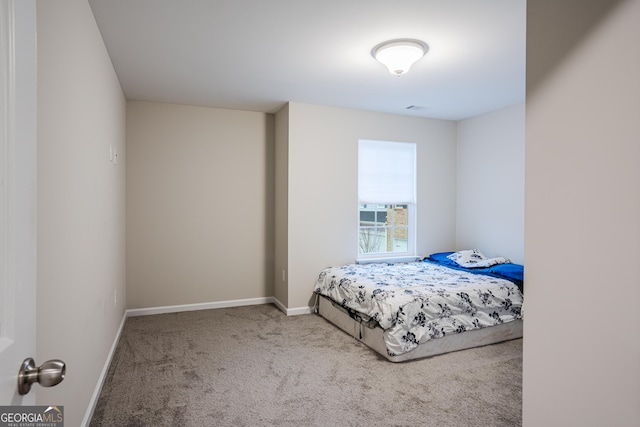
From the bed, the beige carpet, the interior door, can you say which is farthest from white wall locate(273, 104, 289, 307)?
the interior door

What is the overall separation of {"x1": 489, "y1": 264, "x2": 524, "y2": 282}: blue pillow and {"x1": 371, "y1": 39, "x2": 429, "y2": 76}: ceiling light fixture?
94.1 inches

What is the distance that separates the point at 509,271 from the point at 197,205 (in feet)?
11.8

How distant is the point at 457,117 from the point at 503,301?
2661 millimetres

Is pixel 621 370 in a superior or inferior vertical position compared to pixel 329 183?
inferior

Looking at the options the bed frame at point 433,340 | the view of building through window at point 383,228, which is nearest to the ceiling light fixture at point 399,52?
the bed frame at point 433,340

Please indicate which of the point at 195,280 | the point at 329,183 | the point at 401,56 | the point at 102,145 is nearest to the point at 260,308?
the point at 195,280

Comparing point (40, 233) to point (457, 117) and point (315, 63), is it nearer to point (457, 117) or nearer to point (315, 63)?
point (315, 63)

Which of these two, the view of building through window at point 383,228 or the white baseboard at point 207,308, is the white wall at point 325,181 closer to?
the white baseboard at point 207,308

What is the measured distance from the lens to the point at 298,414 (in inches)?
88.8

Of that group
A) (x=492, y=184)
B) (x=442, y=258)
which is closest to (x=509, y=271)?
(x=442, y=258)

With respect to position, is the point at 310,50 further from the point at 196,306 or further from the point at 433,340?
the point at 196,306

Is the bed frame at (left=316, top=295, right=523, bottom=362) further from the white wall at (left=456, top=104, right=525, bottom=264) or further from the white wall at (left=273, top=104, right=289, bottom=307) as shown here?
the white wall at (left=456, top=104, right=525, bottom=264)

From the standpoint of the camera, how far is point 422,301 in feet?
10.3

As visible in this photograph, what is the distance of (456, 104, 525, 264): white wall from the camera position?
4.36 m
